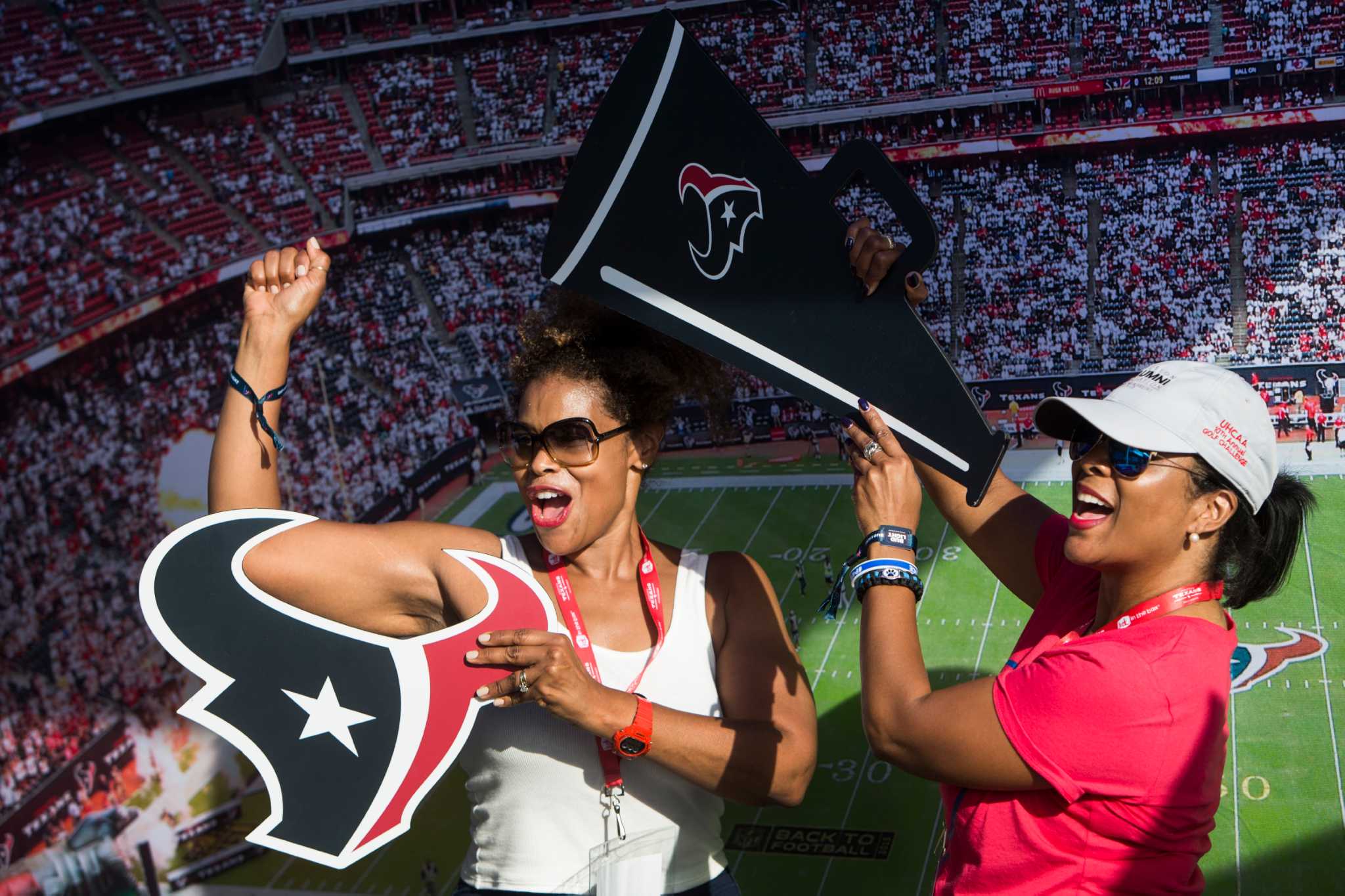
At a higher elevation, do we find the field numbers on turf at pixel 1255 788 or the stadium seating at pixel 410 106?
the stadium seating at pixel 410 106

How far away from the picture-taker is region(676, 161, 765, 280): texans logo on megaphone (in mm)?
2180

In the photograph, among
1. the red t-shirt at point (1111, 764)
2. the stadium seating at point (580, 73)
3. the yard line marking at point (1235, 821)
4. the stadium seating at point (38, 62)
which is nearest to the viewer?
the red t-shirt at point (1111, 764)

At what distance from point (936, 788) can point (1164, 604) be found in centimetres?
727

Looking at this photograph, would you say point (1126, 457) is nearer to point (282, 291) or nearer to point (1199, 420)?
point (1199, 420)

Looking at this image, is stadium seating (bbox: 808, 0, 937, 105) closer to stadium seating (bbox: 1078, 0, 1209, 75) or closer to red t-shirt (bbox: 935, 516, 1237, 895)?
stadium seating (bbox: 1078, 0, 1209, 75)

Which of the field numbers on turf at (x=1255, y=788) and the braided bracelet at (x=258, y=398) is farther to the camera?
the field numbers on turf at (x=1255, y=788)

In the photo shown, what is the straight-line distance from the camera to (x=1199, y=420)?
209 centimetres

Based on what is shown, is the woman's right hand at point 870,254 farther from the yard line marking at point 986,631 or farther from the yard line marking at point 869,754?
the yard line marking at point 986,631

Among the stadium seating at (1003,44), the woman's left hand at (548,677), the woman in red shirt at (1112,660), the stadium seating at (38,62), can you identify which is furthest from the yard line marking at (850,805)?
the stadium seating at (38,62)

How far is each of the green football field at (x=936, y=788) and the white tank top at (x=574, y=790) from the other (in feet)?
15.3

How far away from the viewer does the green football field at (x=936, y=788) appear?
7.27m

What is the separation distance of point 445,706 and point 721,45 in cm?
1385

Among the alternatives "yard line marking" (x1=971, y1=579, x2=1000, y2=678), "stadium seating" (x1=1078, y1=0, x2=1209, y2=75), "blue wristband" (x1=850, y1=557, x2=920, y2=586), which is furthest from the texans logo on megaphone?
"stadium seating" (x1=1078, y1=0, x2=1209, y2=75)

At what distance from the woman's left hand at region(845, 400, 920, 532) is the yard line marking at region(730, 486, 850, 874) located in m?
3.63
